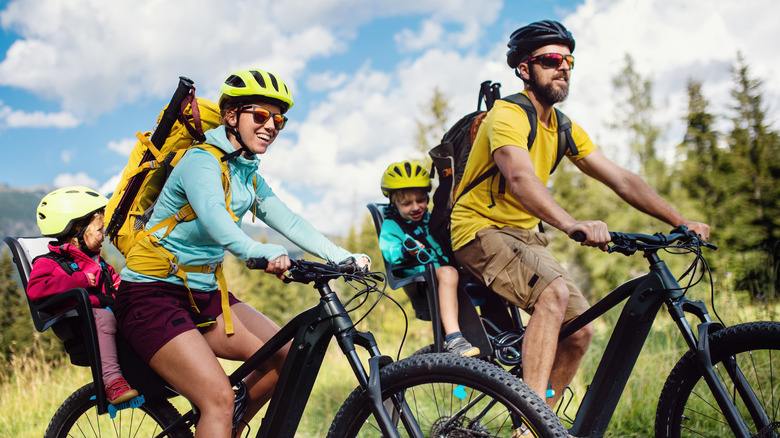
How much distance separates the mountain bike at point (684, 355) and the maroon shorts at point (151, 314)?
2034 mm

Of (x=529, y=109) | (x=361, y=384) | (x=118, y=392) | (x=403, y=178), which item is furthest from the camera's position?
(x=403, y=178)

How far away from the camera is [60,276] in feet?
9.56

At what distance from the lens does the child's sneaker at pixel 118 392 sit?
273 cm

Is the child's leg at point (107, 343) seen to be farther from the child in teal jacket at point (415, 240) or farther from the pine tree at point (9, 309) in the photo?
the pine tree at point (9, 309)

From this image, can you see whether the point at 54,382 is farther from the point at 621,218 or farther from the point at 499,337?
the point at 621,218

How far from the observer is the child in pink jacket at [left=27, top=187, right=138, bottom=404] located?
2787 mm

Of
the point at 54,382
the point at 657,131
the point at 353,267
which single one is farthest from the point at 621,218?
the point at 353,267

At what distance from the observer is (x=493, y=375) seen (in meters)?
2.08

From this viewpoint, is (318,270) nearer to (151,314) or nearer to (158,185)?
(151,314)

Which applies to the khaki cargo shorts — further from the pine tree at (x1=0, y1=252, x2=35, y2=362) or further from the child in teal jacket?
the pine tree at (x1=0, y1=252, x2=35, y2=362)

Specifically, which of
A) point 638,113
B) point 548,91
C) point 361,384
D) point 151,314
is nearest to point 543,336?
point 361,384

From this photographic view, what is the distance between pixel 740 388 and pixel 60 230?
11.8 ft

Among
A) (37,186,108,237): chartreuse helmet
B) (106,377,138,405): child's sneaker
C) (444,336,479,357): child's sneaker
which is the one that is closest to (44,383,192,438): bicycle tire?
(106,377,138,405): child's sneaker

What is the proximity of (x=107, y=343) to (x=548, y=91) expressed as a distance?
2.77 m
